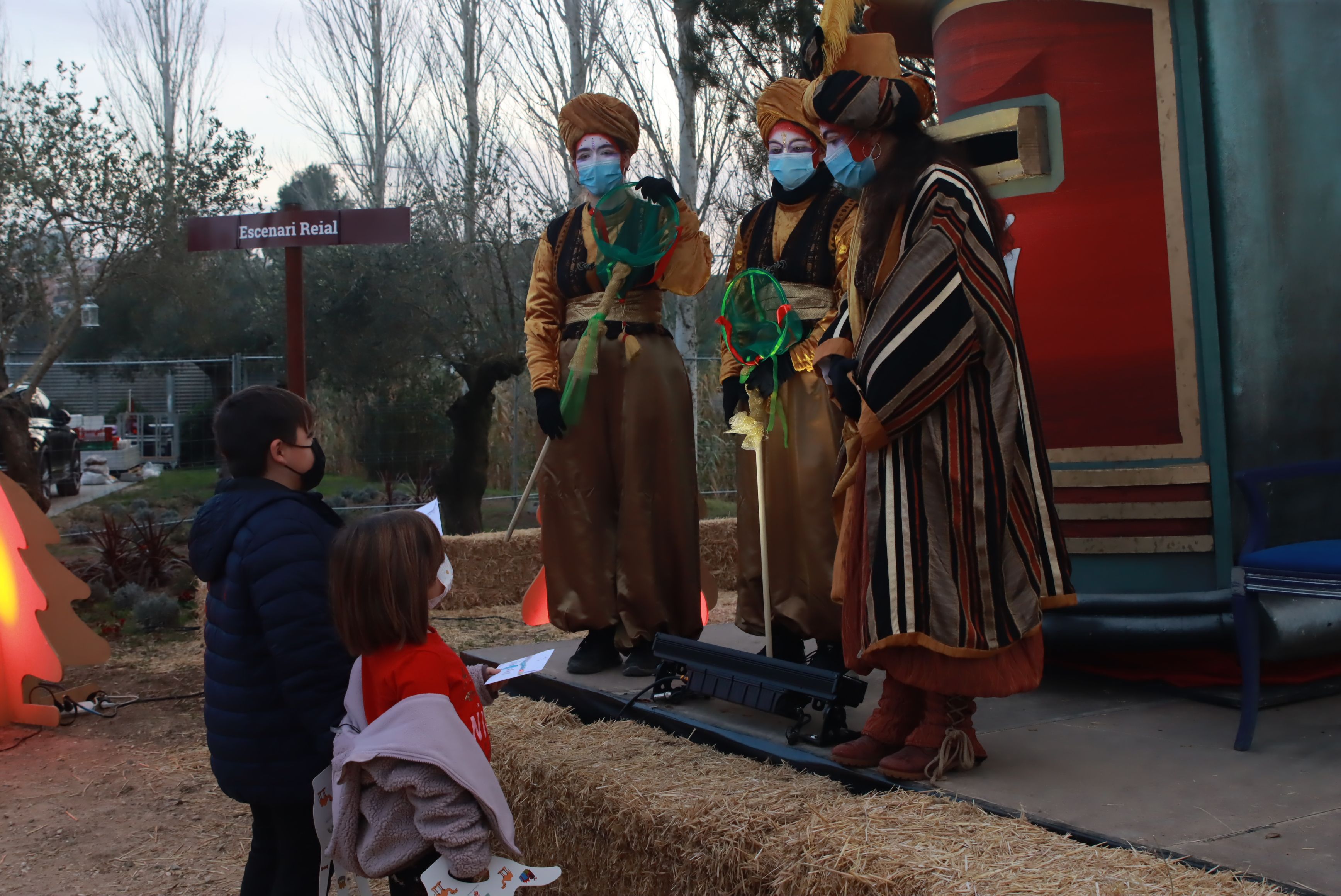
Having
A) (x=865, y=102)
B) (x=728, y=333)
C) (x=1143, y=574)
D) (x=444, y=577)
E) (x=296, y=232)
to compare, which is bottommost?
(x=1143, y=574)

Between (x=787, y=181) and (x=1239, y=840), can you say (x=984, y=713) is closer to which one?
(x=1239, y=840)

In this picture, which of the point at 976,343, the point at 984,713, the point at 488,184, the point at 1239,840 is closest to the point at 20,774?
the point at 984,713

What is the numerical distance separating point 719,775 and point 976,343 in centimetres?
126

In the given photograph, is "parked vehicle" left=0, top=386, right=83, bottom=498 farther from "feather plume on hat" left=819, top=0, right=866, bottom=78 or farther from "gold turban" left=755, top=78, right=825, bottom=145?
"feather plume on hat" left=819, top=0, right=866, bottom=78

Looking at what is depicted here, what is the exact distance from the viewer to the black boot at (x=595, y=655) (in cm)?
404

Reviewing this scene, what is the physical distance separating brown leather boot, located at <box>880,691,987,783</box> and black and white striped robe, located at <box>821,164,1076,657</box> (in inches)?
7.2

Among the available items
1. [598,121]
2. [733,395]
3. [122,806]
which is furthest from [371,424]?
[733,395]

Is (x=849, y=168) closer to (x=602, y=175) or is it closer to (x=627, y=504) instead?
(x=602, y=175)

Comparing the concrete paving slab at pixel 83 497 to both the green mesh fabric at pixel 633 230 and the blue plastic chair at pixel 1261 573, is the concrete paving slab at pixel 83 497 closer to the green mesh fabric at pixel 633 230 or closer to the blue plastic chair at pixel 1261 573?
the green mesh fabric at pixel 633 230

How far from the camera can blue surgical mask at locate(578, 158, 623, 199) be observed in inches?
157

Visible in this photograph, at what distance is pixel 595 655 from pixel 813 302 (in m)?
1.47

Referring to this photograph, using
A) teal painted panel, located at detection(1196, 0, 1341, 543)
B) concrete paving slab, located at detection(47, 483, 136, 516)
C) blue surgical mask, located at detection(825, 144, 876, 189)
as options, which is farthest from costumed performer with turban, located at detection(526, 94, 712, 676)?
concrete paving slab, located at detection(47, 483, 136, 516)

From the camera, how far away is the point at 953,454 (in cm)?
266

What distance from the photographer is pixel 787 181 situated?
147 inches
